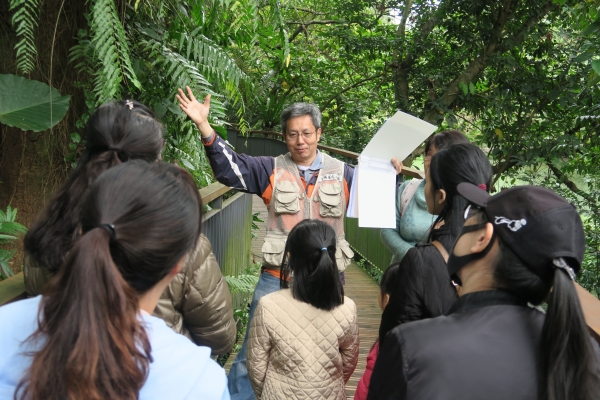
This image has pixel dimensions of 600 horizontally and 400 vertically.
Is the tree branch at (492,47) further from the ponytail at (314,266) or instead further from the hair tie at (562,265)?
the hair tie at (562,265)

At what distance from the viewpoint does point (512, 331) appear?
1.31 m

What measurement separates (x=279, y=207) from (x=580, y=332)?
7.34 ft

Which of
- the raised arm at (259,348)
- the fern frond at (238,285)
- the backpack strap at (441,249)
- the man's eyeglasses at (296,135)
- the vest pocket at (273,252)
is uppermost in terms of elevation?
the man's eyeglasses at (296,135)

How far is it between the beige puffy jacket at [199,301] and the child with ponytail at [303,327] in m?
0.47

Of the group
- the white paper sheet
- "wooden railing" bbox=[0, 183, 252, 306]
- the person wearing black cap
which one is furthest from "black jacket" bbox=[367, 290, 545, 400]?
"wooden railing" bbox=[0, 183, 252, 306]

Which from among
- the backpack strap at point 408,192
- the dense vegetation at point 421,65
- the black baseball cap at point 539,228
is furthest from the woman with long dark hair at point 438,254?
the dense vegetation at point 421,65

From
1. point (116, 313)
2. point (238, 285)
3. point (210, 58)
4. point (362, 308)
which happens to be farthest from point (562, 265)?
point (362, 308)

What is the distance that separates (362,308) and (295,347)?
3.36 meters

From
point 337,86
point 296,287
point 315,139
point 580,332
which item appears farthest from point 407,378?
point 337,86

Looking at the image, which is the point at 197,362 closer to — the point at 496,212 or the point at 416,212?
the point at 496,212

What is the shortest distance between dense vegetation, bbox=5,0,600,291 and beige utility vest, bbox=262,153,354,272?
2.73 feet

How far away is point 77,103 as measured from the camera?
379 centimetres

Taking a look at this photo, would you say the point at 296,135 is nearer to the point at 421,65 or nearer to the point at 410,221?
the point at 410,221

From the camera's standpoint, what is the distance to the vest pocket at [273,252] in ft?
10.8
